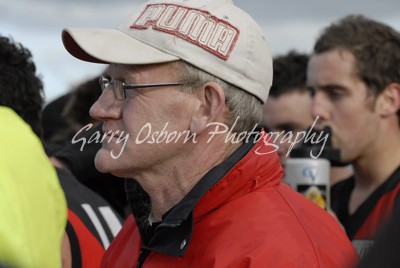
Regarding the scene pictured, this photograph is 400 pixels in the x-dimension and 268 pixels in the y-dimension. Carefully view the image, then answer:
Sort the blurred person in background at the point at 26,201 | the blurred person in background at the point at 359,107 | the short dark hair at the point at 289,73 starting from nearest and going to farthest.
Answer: the blurred person in background at the point at 26,201, the blurred person in background at the point at 359,107, the short dark hair at the point at 289,73

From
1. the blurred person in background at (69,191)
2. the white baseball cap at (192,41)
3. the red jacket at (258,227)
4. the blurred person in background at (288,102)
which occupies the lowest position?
the blurred person in background at (288,102)

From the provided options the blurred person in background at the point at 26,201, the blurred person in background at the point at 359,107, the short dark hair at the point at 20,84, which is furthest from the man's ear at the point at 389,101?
the blurred person in background at the point at 26,201

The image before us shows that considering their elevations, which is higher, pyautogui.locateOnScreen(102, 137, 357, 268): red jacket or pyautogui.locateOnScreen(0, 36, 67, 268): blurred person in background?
pyautogui.locateOnScreen(0, 36, 67, 268): blurred person in background

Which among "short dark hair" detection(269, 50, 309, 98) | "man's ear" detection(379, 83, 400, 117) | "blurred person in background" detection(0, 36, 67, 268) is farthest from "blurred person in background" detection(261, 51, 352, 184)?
"blurred person in background" detection(0, 36, 67, 268)

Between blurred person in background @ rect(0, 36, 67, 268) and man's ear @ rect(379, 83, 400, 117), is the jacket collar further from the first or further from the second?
man's ear @ rect(379, 83, 400, 117)

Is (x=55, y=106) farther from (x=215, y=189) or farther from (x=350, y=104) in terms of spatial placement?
(x=215, y=189)

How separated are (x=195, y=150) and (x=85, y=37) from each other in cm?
51

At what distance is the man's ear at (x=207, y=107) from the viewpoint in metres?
2.68

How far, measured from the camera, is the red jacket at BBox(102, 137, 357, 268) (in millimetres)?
2338

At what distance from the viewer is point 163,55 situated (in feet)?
8.72

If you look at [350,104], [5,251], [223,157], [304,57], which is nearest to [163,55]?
[223,157]

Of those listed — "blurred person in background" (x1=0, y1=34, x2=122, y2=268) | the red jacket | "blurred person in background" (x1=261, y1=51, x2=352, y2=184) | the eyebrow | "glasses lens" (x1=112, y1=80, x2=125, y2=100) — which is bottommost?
the eyebrow

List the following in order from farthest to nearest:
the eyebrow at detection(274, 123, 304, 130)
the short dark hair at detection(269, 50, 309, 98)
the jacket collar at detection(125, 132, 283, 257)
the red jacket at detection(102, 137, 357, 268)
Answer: the short dark hair at detection(269, 50, 309, 98) → the eyebrow at detection(274, 123, 304, 130) → the jacket collar at detection(125, 132, 283, 257) → the red jacket at detection(102, 137, 357, 268)

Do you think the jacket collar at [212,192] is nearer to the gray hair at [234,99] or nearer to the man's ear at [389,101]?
the gray hair at [234,99]
